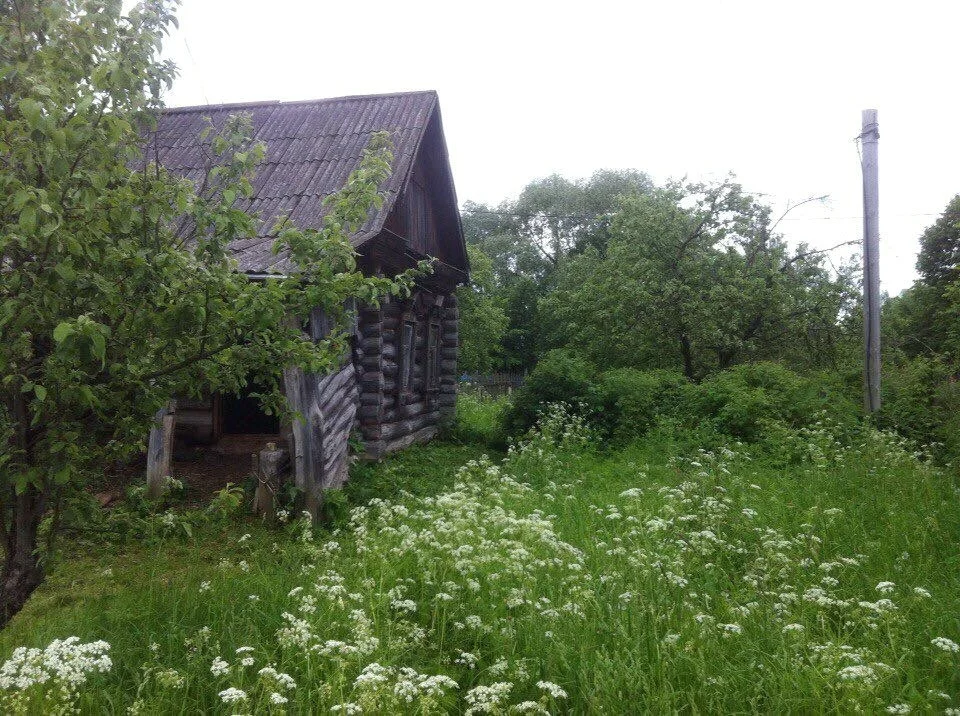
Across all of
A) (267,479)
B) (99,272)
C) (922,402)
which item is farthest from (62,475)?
(922,402)

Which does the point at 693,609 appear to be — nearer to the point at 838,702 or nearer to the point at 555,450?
the point at 838,702

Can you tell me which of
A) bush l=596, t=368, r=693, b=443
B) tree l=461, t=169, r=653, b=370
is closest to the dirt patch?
bush l=596, t=368, r=693, b=443

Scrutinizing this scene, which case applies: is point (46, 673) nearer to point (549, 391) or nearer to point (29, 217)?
point (29, 217)

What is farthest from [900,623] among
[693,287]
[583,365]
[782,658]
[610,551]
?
[693,287]

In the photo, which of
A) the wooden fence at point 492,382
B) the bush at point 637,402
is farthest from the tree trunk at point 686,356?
the wooden fence at point 492,382

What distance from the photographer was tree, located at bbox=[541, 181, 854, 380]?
13.6 metres

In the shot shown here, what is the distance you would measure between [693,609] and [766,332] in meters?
11.5

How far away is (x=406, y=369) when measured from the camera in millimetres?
11633

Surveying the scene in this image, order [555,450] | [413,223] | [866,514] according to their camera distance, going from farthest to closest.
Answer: [413,223] → [555,450] → [866,514]

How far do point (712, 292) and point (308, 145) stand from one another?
26.4 feet

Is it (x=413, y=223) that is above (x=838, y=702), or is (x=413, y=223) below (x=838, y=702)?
above

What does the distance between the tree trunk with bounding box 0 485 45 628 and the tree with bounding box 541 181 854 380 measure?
12.1 meters

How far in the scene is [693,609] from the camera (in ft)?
12.0

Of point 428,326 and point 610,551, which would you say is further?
point 428,326
